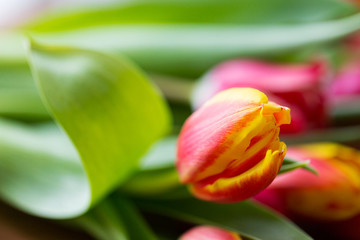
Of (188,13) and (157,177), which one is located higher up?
(188,13)

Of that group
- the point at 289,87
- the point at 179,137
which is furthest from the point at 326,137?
the point at 179,137

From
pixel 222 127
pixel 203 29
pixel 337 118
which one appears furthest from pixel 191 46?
pixel 222 127

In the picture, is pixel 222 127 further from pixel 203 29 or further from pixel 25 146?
pixel 203 29

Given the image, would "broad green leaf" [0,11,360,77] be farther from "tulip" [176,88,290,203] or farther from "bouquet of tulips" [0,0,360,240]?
"tulip" [176,88,290,203]

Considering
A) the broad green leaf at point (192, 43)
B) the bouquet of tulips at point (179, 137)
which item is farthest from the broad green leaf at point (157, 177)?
the broad green leaf at point (192, 43)

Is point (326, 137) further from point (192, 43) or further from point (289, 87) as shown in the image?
point (192, 43)
